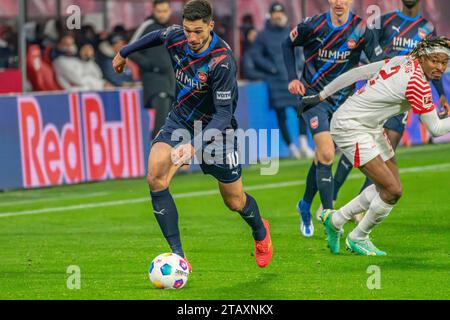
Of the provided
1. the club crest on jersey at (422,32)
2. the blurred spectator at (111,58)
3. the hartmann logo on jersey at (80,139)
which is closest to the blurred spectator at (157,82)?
the hartmann logo on jersey at (80,139)

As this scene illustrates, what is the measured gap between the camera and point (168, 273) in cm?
923

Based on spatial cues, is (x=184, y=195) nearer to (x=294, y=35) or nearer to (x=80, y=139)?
(x=80, y=139)

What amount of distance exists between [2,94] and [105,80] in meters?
2.33

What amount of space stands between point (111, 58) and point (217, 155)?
9.21 meters

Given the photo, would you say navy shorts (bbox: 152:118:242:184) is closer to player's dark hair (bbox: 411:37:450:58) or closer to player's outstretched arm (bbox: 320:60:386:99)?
player's outstretched arm (bbox: 320:60:386:99)

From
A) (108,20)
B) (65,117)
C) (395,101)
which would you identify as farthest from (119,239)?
(108,20)

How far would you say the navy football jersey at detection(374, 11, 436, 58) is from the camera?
12.8m

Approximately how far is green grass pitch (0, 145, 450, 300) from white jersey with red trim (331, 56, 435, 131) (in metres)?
1.18

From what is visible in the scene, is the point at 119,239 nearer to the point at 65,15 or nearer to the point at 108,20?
the point at 65,15

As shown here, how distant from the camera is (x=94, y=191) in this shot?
16.4 m

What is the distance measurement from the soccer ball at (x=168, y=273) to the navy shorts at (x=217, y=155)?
0.92 m

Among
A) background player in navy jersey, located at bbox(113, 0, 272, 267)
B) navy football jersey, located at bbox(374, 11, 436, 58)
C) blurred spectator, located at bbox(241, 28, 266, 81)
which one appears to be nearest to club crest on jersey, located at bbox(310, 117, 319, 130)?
navy football jersey, located at bbox(374, 11, 436, 58)

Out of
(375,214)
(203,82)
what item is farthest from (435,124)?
(203,82)

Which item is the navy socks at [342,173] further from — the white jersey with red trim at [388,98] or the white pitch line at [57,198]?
the white pitch line at [57,198]
